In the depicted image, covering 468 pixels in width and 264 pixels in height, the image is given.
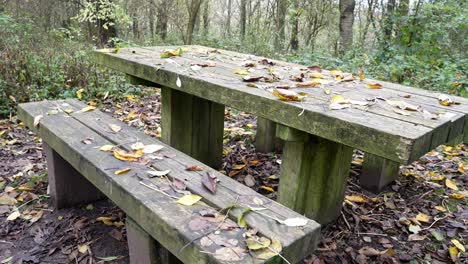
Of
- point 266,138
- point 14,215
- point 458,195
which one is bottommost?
point 14,215

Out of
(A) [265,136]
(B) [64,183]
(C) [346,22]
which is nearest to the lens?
(B) [64,183]

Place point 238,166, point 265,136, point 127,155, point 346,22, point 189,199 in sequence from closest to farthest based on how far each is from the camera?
1. point 189,199
2. point 127,155
3. point 238,166
4. point 265,136
5. point 346,22

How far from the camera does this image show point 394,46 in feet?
21.8

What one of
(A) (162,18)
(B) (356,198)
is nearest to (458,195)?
(B) (356,198)

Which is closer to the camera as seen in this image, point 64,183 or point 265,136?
point 64,183

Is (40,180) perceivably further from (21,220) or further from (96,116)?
(96,116)

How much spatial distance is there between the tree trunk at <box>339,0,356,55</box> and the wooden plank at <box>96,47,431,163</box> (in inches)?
244

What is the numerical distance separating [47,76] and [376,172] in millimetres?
3823

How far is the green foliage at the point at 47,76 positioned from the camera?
4.35 meters

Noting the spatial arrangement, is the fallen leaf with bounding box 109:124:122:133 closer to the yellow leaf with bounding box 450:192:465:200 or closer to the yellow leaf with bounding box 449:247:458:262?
the yellow leaf with bounding box 449:247:458:262

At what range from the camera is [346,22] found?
7852mm

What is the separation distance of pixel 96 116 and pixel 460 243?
92.6 inches

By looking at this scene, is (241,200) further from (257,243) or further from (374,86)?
(374,86)

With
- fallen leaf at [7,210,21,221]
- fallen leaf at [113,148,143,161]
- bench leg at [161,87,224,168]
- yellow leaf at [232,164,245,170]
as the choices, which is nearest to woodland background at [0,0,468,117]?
A: fallen leaf at [7,210,21,221]
